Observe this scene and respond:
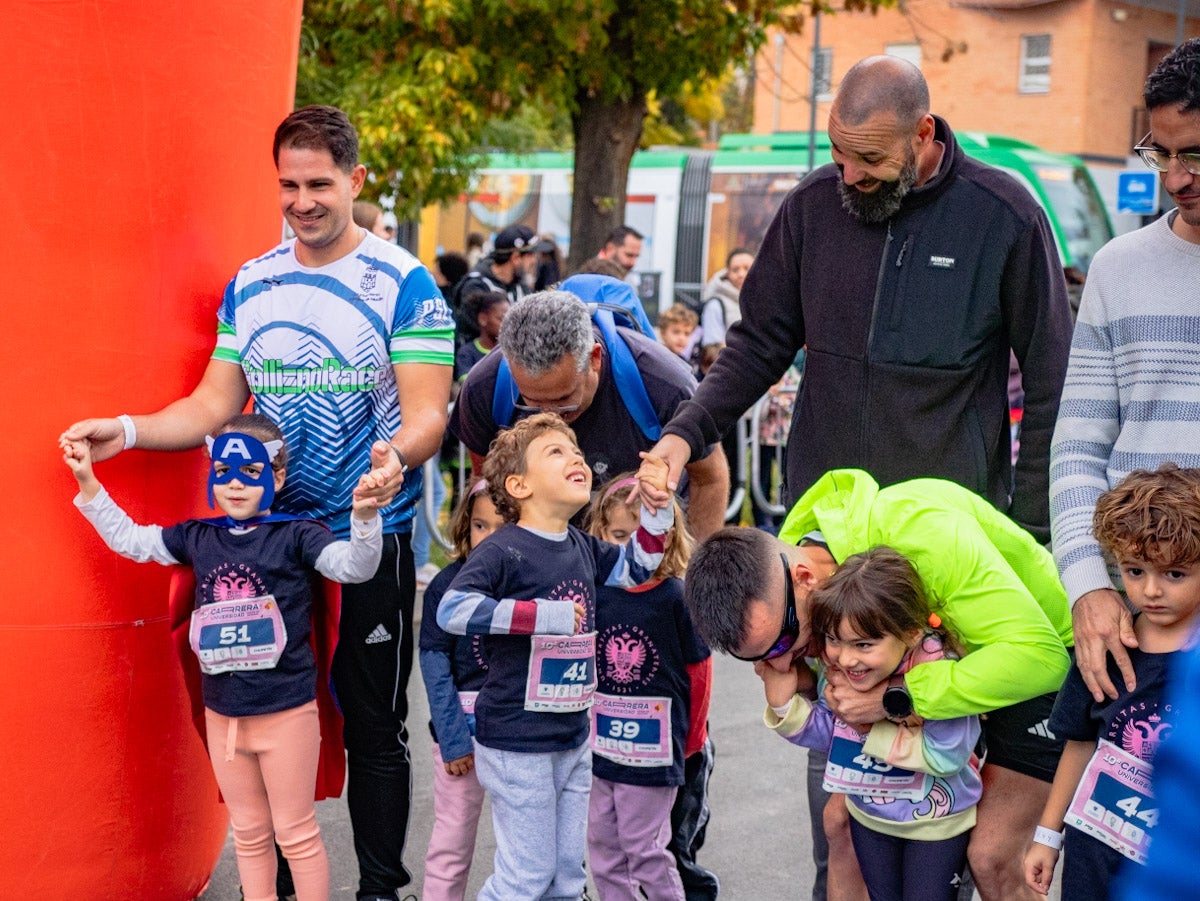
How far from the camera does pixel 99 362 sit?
153 inches

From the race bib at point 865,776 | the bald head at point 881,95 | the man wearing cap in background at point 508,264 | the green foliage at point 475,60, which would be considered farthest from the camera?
the green foliage at point 475,60

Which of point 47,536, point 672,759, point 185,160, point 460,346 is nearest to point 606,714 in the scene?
point 672,759

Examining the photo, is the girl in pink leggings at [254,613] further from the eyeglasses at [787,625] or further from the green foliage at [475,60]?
the green foliage at [475,60]

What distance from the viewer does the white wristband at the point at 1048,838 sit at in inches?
117

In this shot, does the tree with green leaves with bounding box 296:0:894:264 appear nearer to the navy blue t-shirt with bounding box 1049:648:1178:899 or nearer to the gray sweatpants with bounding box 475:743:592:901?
the gray sweatpants with bounding box 475:743:592:901

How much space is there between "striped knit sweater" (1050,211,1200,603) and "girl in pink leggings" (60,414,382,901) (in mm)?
1605

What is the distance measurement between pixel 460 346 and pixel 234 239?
181 inches

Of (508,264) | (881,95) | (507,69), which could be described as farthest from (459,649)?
(507,69)

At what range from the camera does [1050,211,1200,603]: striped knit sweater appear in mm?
2961

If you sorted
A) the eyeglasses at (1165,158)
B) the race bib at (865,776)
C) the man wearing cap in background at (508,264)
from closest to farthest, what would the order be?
the eyeglasses at (1165,158) < the race bib at (865,776) < the man wearing cap in background at (508,264)

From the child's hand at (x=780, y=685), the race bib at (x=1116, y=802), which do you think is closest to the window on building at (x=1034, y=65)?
the child's hand at (x=780, y=685)

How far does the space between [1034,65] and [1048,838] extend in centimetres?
2947

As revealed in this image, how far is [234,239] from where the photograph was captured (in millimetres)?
4215

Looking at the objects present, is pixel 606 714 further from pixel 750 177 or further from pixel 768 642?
pixel 750 177
